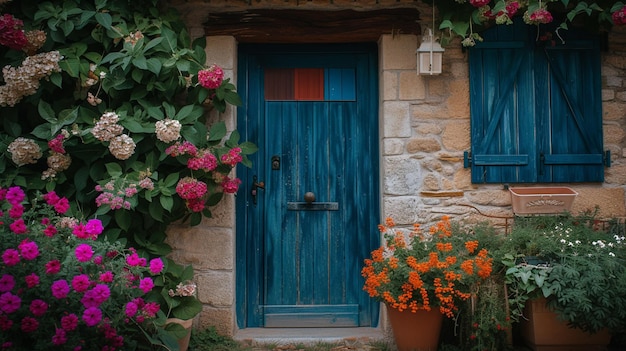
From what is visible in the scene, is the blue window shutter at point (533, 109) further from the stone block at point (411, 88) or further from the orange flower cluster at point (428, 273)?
the orange flower cluster at point (428, 273)

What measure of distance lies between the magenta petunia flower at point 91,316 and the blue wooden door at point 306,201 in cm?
188

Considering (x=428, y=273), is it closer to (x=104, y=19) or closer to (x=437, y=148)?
(x=437, y=148)

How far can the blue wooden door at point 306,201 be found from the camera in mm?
4777

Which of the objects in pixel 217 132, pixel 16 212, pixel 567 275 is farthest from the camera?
pixel 217 132

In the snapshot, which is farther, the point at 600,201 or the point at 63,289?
the point at 600,201

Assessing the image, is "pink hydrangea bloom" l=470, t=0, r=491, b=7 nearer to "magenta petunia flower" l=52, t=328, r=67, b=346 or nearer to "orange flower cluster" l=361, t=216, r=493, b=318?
"orange flower cluster" l=361, t=216, r=493, b=318

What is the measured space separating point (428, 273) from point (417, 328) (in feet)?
1.30

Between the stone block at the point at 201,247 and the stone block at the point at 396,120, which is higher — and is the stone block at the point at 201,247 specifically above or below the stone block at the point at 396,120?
below

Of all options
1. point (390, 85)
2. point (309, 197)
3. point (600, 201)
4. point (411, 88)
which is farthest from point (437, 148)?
point (600, 201)

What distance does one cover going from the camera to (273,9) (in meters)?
4.59

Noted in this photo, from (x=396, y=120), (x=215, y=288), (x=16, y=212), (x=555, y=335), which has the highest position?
(x=396, y=120)

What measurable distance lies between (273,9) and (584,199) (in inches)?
111

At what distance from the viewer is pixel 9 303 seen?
281cm

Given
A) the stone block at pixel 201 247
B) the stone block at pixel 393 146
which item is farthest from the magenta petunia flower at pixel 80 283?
the stone block at pixel 393 146
